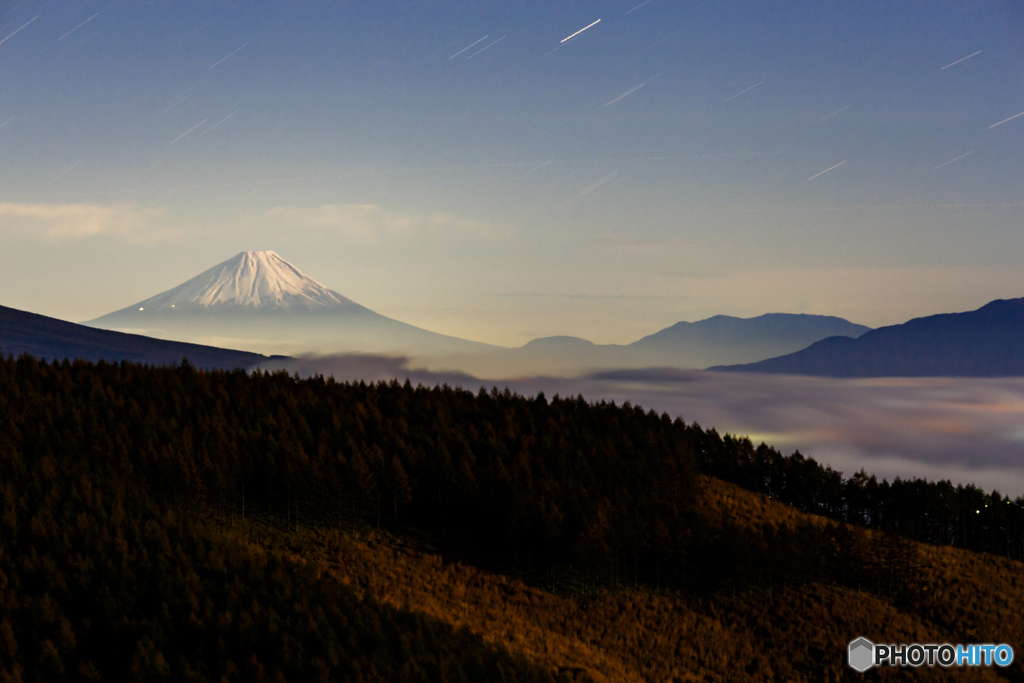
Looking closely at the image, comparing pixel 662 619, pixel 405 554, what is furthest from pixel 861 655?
pixel 405 554

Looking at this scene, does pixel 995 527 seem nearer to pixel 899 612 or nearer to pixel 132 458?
pixel 899 612

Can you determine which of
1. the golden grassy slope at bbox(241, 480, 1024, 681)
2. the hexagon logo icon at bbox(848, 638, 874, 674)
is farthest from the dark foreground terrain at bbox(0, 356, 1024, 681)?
the hexagon logo icon at bbox(848, 638, 874, 674)

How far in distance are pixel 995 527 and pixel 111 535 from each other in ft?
455

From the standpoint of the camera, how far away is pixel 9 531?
59031 mm

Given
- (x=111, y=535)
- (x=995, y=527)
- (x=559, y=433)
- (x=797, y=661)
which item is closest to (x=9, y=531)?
(x=111, y=535)

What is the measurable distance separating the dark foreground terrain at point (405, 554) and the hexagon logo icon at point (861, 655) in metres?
1.35

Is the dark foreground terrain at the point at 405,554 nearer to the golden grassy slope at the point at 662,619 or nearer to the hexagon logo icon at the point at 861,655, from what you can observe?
the golden grassy slope at the point at 662,619

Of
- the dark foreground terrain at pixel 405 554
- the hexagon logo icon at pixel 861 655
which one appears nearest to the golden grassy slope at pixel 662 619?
the dark foreground terrain at pixel 405 554

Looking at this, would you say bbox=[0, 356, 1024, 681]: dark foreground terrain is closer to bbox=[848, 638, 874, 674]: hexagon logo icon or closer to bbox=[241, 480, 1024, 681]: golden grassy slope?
bbox=[241, 480, 1024, 681]: golden grassy slope

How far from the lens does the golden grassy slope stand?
203ft

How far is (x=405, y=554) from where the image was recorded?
252 feet

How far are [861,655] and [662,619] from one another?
1695cm

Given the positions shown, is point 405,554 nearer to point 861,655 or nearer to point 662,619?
point 662,619

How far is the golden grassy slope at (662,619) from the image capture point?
61.8 meters
